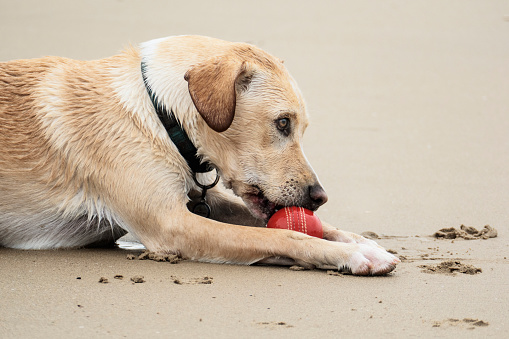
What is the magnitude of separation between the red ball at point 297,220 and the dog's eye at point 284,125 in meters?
0.46

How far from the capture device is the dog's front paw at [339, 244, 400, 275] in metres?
4.10

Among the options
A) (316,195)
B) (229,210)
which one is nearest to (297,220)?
(316,195)

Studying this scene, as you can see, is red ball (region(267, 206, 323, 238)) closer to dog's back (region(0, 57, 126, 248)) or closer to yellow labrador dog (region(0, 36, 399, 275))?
yellow labrador dog (region(0, 36, 399, 275))

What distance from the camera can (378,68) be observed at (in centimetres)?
998

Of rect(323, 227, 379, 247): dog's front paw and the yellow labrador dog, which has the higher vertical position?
the yellow labrador dog

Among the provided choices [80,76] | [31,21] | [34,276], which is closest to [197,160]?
[80,76]

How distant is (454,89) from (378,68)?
43.2 inches

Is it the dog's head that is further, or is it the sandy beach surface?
the dog's head

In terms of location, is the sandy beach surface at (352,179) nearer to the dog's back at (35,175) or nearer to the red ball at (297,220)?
the dog's back at (35,175)

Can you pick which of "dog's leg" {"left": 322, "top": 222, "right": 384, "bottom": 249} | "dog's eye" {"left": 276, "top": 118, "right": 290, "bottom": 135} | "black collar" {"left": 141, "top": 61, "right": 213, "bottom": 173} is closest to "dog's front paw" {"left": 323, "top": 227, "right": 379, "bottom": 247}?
"dog's leg" {"left": 322, "top": 222, "right": 384, "bottom": 249}

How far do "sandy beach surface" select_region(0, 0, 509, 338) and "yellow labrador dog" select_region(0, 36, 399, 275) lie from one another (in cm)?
17

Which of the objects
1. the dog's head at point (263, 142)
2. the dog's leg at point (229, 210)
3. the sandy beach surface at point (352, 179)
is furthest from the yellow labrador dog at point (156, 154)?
the dog's leg at point (229, 210)

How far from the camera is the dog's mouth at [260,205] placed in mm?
4551

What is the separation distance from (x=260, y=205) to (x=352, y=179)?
84.7 inches
